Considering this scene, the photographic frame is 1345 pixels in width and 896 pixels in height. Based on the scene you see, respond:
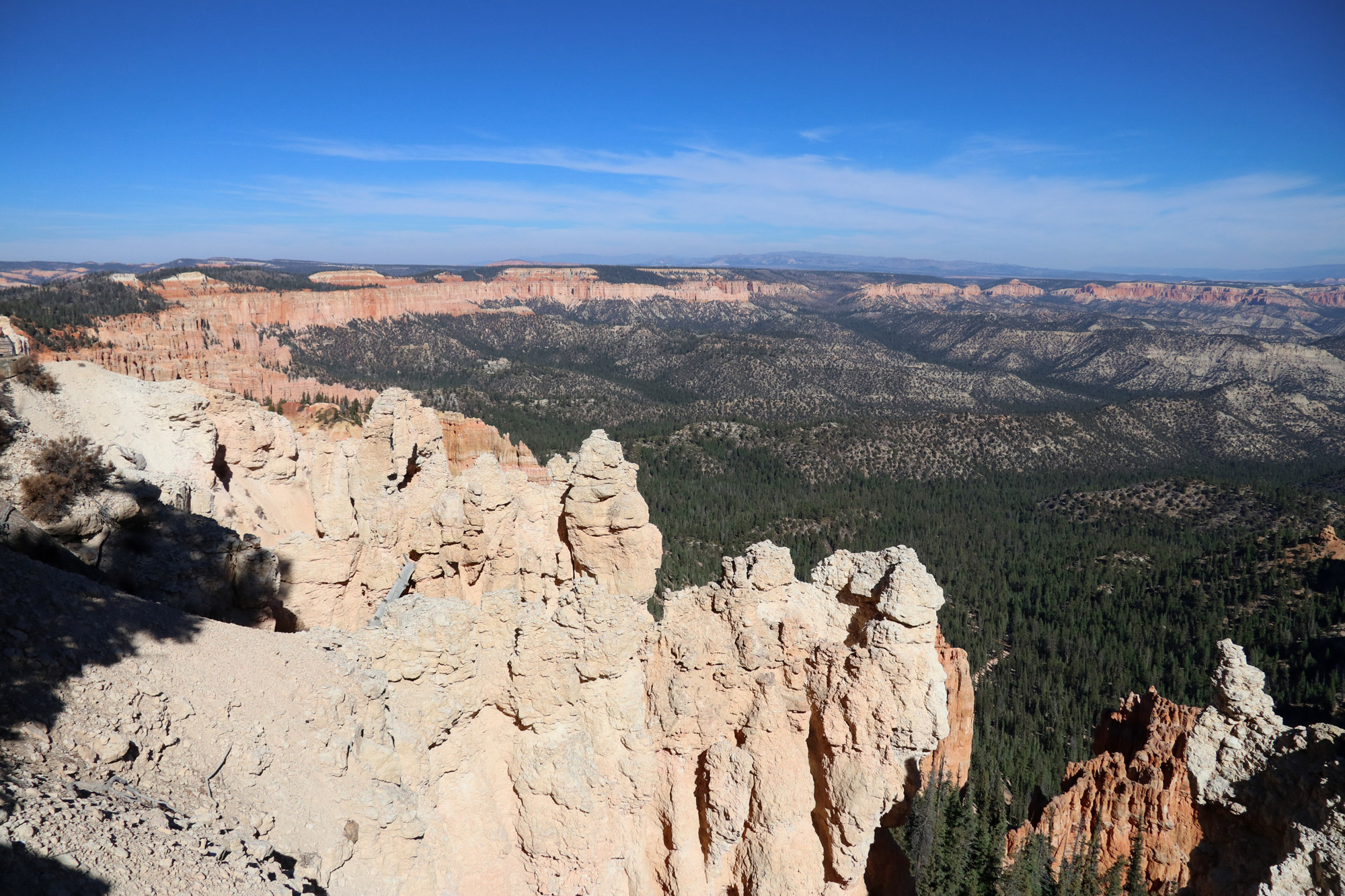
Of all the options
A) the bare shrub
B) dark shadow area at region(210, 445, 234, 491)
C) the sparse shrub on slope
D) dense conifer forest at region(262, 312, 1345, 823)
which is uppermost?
the bare shrub

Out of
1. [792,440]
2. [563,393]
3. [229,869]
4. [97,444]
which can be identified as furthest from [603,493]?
[563,393]

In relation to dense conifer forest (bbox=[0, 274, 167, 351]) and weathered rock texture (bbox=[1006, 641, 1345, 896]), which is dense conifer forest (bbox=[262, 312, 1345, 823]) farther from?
dense conifer forest (bbox=[0, 274, 167, 351])

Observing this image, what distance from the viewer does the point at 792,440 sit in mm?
86938

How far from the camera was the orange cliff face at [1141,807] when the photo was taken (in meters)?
11.1

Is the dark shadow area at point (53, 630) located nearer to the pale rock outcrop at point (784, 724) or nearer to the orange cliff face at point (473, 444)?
the pale rock outcrop at point (784, 724)

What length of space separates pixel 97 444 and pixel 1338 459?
13119cm

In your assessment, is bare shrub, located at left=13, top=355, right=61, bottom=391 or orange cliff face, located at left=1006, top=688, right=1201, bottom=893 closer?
orange cliff face, located at left=1006, top=688, right=1201, bottom=893

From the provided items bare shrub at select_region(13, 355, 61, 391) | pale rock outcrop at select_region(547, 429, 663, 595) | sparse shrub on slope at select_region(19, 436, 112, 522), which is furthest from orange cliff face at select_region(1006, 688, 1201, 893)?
bare shrub at select_region(13, 355, 61, 391)

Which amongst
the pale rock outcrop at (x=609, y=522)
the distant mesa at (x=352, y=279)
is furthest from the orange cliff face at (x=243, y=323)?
the pale rock outcrop at (x=609, y=522)

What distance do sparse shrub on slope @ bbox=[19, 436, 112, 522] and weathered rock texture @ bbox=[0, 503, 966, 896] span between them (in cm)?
390

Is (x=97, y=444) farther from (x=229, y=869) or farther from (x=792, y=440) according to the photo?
(x=792, y=440)

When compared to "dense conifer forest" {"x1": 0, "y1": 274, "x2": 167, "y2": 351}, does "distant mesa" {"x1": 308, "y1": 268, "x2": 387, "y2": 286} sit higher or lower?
higher

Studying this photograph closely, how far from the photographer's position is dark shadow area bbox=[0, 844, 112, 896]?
4434 mm

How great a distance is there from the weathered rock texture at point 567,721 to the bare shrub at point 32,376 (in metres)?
11.6
